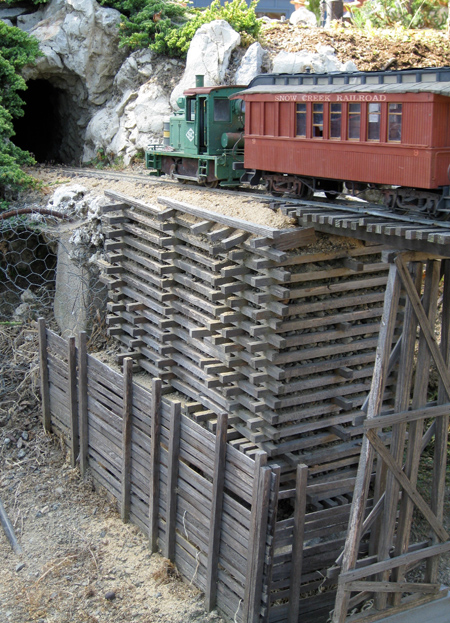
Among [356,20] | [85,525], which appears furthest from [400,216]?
[356,20]

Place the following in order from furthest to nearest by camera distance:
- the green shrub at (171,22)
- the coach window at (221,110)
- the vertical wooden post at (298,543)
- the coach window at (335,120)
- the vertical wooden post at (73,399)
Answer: the green shrub at (171,22) < the coach window at (221,110) < the vertical wooden post at (73,399) < the coach window at (335,120) < the vertical wooden post at (298,543)

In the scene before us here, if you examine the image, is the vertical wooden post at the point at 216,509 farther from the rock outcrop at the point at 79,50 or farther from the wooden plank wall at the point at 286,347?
the rock outcrop at the point at 79,50

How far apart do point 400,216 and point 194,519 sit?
4405mm

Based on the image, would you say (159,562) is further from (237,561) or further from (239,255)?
(239,255)

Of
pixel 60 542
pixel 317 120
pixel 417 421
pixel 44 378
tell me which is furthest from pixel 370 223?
pixel 44 378

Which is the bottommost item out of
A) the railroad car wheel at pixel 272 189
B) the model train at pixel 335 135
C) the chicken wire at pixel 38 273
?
the chicken wire at pixel 38 273

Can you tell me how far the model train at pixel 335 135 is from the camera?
25.5 feet

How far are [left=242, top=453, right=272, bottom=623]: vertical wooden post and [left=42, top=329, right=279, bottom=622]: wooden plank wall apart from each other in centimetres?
1

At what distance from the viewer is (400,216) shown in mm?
7719

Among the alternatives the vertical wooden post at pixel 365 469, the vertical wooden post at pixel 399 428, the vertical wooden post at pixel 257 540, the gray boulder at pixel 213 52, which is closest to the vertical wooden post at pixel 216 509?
the vertical wooden post at pixel 257 540

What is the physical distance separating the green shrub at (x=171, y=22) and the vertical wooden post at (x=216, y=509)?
13.6m

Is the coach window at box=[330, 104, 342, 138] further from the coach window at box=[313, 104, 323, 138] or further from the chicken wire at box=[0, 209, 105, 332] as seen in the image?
the chicken wire at box=[0, 209, 105, 332]

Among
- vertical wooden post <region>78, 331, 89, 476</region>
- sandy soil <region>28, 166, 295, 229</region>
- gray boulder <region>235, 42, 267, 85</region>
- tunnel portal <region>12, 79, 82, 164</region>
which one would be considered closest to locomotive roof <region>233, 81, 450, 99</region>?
sandy soil <region>28, 166, 295, 229</region>

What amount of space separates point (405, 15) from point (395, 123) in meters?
14.8
